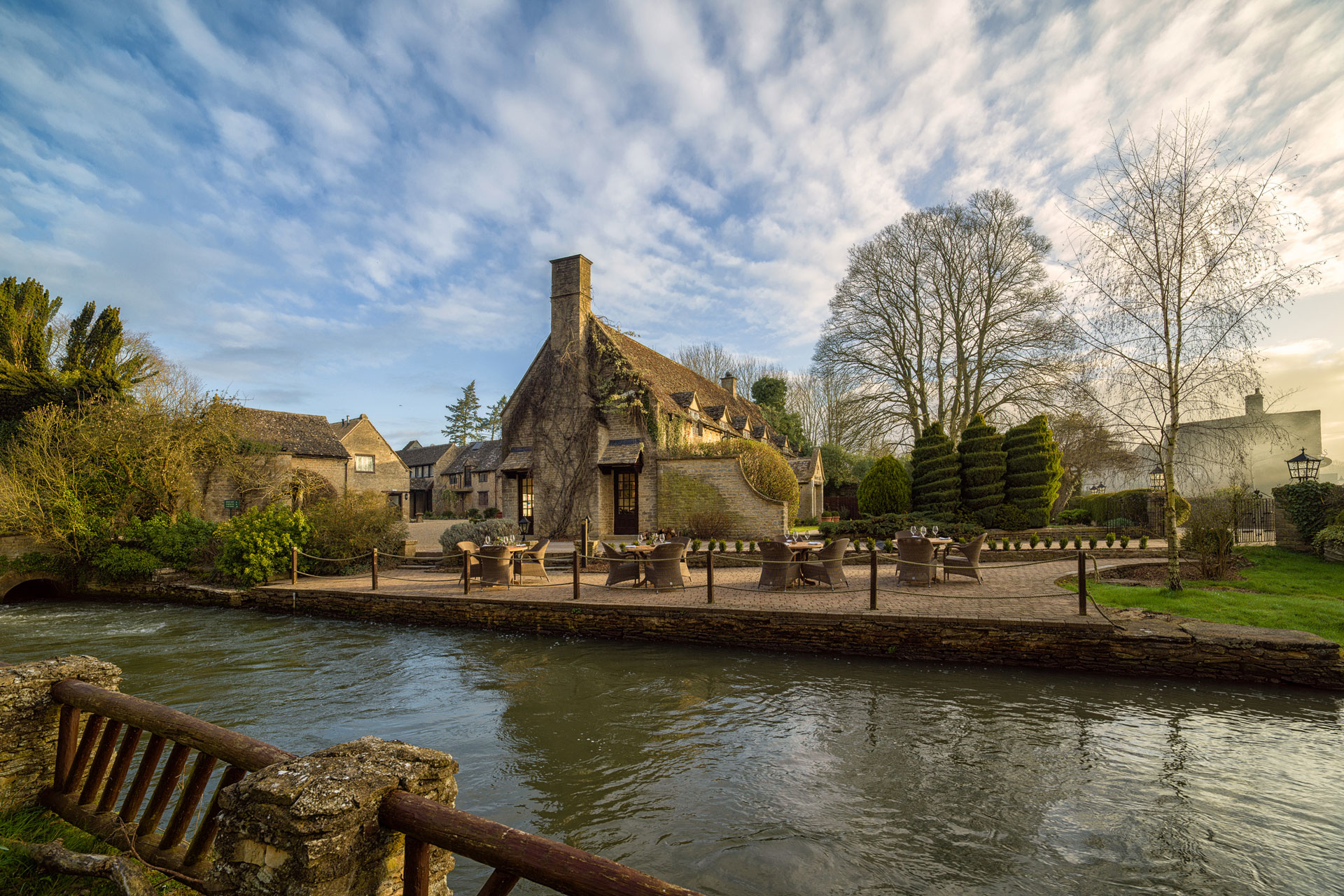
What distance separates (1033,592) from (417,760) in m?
11.6

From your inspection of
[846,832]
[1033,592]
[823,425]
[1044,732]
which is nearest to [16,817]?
[846,832]

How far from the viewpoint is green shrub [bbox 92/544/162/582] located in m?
17.0

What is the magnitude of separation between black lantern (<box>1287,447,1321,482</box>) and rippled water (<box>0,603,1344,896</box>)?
10.4 metres

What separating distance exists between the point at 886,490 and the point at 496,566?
47.0 feet

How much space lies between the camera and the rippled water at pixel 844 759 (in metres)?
4.28

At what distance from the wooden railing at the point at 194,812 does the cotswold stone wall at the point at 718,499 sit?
673 inches

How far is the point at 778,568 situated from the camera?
12070mm

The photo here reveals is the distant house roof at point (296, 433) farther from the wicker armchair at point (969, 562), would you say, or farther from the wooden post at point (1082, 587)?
the wooden post at point (1082, 587)

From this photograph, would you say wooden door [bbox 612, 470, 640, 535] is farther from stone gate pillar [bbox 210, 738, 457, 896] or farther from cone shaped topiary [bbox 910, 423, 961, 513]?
stone gate pillar [bbox 210, 738, 457, 896]

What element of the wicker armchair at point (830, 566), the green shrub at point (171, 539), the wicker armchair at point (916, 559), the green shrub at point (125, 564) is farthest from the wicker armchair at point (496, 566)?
the green shrub at point (125, 564)

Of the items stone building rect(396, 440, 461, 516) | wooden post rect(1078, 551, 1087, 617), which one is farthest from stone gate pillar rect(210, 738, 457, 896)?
stone building rect(396, 440, 461, 516)

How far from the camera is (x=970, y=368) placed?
83.0ft

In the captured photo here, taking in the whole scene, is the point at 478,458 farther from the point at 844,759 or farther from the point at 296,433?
the point at 844,759

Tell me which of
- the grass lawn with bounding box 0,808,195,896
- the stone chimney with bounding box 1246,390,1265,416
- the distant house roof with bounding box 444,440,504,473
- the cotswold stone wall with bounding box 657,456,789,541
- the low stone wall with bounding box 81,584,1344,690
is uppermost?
the distant house roof with bounding box 444,440,504,473
